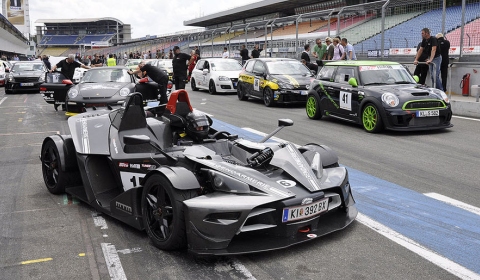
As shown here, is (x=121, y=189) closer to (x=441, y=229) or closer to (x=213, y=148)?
(x=213, y=148)

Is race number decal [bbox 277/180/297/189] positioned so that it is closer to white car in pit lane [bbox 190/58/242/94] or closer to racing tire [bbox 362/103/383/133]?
racing tire [bbox 362/103/383/133]

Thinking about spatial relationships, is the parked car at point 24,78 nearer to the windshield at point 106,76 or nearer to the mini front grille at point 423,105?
the windshield at point 106,76

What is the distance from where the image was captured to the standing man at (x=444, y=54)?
1368 cm

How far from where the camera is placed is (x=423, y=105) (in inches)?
392

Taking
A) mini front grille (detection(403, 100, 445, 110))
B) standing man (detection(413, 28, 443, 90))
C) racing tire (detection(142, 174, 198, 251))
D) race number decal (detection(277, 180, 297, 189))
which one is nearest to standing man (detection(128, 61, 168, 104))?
mini front grille (detection(403, 100, 445, 110))

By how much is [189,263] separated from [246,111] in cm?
1080

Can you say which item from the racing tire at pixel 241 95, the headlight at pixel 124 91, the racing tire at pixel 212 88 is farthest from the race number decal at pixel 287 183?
the racing tire at pixel 212 88

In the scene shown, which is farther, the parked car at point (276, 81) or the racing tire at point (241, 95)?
the racing tire at point (241, 95)

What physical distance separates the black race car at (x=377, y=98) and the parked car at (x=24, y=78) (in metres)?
15.9

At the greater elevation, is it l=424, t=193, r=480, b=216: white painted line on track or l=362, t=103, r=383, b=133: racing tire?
l=362, t=103, r=383, b=133: racing tire

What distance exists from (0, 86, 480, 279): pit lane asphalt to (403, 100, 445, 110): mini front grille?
2.60 feet

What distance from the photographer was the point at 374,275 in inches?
144

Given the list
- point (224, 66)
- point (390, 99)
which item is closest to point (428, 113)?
point (390, 99)

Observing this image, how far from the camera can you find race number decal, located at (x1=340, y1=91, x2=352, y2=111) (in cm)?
1100
